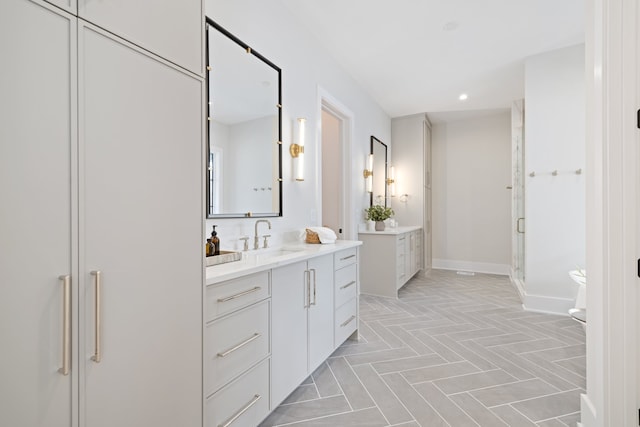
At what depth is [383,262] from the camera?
4270 mm

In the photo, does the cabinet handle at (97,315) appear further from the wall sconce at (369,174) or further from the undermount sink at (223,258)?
the wall sconce at (369,174)

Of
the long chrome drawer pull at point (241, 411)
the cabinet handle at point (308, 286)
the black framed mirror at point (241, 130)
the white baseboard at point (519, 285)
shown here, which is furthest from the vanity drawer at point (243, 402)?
the white baseboard at point (519, 285)

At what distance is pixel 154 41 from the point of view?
3.42ft

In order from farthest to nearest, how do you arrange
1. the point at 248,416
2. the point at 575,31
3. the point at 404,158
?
the point at 404,158, the point at 575,31, the point at 248,416

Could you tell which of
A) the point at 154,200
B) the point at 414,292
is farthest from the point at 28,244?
the point at 414,292

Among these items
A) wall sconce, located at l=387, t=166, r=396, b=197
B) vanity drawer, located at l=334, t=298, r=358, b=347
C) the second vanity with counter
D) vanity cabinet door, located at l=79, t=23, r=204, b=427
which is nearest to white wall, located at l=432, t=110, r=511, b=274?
wall sconce, located at l=387, t=166, r=396, b=197

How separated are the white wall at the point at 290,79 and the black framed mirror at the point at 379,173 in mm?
1273

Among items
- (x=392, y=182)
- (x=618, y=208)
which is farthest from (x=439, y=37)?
(x=392, y=182)

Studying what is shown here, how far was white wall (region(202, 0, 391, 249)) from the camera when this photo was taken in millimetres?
2127

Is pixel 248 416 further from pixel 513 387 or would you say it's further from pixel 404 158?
pixel 404 158

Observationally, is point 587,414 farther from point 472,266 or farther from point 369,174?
point 472,266

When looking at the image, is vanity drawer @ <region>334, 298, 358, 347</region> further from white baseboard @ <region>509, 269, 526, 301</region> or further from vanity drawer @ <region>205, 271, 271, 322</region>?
white baseboard @ <region>509, 269, 526, 301</region>

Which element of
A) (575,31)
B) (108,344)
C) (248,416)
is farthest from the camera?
(575,31)

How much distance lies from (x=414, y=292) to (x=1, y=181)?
4542mm
